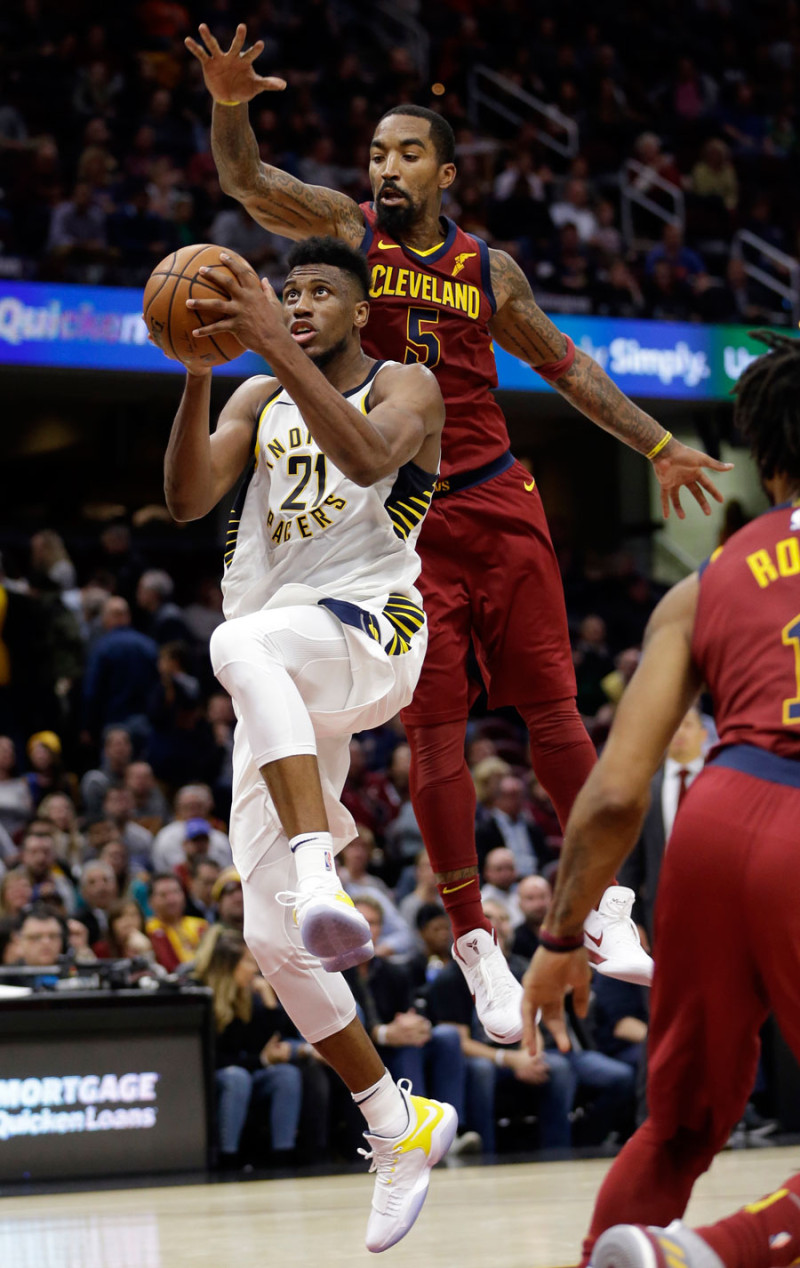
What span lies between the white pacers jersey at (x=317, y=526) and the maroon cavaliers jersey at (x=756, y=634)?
1.78 meters

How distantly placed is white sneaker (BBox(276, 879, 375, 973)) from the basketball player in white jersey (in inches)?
1.6

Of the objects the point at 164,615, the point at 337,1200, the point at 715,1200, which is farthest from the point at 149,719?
the point at 715,1200

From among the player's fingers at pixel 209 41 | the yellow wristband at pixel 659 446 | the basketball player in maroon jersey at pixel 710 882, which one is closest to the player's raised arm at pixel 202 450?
the player's fingers at pixel 209 41

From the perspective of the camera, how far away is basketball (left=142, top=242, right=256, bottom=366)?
15.5ft

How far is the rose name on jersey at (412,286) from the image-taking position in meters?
5.75

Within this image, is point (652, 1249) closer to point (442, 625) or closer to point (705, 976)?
point (705, 976)

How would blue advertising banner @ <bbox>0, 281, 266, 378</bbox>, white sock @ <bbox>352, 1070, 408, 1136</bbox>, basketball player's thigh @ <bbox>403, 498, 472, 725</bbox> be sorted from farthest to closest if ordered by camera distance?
blue advertising banner @ <bbox>0, 281, 266, 378</bbox> < basketball player's thigh @ <bbox>403, 498, 472, 725</bbox> < white sock @ <bbox>352, 1070, 408, 1136</bbox>

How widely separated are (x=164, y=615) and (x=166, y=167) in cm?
452

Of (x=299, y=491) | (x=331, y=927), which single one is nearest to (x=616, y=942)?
(x=331, y=927)

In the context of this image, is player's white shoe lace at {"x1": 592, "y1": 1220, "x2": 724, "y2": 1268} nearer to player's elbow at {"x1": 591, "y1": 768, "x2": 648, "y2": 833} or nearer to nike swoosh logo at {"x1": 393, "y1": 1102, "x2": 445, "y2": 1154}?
player's elbow at {"x1": 591, "y1": 768, "x2": 648, "y2": 833}

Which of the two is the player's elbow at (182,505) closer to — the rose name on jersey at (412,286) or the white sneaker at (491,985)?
the rose name on jersey at (412,286)

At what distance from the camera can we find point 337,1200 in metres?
7.08

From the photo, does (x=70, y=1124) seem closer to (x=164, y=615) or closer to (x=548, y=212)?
(x=164, y=615)

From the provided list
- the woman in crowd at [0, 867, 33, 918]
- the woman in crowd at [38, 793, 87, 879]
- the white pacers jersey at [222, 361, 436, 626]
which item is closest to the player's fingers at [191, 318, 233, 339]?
the white pacers jersey at [222, 361, 436, 626]
